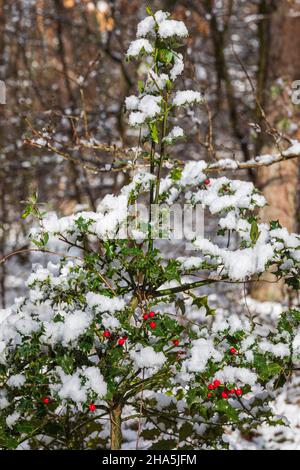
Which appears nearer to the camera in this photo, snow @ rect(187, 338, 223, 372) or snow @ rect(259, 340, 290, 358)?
snow @ rect(187, 338, 223, 372)

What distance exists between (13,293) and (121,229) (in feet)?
26.1

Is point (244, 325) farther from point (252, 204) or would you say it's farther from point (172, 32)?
point (172, 32)

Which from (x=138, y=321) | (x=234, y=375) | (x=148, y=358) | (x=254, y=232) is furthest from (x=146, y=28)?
(x=234, y=375)

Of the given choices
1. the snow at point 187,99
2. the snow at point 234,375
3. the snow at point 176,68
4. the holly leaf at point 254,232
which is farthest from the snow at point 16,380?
the snow at point 176,68

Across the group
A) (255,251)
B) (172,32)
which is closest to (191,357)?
(255,251)

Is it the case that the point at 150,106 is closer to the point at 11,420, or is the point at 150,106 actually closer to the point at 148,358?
the point at 148,358

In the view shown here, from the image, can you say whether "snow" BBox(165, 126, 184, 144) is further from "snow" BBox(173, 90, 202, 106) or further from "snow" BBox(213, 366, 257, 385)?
"snow" BBox(213, 366, 257, 385)

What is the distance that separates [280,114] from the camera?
21.1ft

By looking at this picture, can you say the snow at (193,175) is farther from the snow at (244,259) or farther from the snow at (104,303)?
the snow at (104,303)

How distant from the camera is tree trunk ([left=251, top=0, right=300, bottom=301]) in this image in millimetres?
6545

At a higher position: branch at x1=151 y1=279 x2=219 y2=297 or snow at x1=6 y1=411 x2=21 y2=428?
branch at x1=151 y1=279 x2=219 y2=297

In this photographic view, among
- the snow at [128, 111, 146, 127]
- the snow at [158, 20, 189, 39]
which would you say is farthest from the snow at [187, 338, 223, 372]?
the snow at [158, 20, 189, 39]

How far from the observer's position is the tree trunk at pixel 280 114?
655 cm

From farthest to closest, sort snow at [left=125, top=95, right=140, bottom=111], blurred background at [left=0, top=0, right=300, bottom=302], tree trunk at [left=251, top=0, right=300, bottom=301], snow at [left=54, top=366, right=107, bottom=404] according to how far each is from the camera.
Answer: tree trunk at [left=251, top=0, right=300, bottom=301] → blurred background at [left=0, top=0, right=300, bottom=302] → snow at [left=125, top=95, right=140, bottom=111] → snow at [left=54, top=366, right=107, bottom=404]
